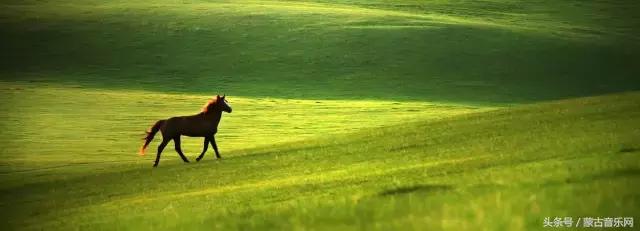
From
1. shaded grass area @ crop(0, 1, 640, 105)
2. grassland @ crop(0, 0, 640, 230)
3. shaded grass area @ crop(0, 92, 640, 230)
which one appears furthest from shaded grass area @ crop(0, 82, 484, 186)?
shaded grass area @ crop(0, 1, 640, 105)

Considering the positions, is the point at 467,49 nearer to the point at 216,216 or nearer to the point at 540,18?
the point at 540,18

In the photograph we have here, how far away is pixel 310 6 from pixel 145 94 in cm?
4124

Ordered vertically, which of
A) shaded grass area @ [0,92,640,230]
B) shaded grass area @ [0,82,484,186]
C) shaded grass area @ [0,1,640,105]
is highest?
shaded grass area @ [0,92,640,230]

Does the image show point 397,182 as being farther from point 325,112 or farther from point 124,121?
point 325,112

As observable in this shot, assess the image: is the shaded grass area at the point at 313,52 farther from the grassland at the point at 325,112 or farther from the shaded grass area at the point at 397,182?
the shaded grass area at the point at 397,182

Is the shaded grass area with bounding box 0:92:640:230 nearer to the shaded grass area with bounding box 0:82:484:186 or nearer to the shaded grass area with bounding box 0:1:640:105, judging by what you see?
the shaded grass area with bounding box 0:82:484:186

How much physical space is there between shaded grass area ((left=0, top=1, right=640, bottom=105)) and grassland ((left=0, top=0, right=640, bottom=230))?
0.90ft

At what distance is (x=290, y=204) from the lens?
49.9ft

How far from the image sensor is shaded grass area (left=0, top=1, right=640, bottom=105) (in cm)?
6862

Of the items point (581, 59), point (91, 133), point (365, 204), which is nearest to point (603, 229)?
point (365, 204)

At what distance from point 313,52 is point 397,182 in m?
61.9

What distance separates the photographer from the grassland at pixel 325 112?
45.4 feet

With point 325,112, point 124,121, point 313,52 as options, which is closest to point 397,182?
point 124,121

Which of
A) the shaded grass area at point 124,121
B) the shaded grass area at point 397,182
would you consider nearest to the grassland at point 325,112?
the shaded grass area at point 397,182
